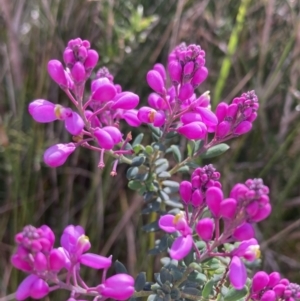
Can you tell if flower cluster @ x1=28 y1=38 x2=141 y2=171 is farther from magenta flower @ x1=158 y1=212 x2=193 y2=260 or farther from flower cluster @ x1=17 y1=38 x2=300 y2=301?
magenta flower @ x1=158 y1=212 x2=193 y2=260

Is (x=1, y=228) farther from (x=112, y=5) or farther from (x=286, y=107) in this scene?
(x=286, y=107)

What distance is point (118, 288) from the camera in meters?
0.99

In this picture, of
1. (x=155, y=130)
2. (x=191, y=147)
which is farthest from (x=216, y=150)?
(x=155, y=130)

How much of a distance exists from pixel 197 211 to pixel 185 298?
0.21 m

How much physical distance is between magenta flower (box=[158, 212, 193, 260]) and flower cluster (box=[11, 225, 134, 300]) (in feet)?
0.36

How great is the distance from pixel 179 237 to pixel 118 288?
0.16 meters

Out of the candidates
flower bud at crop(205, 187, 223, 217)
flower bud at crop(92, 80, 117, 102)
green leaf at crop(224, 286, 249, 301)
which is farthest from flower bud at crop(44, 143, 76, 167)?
green leaf at crop(224, 286, 249, 301)

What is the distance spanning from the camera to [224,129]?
120 cm

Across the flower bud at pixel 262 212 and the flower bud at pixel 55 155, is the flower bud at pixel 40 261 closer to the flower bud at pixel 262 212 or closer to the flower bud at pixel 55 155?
the flower bud at pixel 55 155

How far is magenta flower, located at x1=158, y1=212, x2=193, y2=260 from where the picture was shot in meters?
0.99

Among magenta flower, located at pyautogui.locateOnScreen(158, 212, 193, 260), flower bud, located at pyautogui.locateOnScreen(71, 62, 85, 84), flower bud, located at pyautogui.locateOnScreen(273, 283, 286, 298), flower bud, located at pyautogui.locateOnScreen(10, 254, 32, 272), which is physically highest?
flower bud, located at pyautogui.locateOnScreen(71, 62, 85, 84)

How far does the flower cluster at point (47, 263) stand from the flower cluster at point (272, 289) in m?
0.28

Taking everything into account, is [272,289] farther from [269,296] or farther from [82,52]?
[82,52]

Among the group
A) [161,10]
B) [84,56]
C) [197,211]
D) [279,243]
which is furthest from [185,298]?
[161,10]
